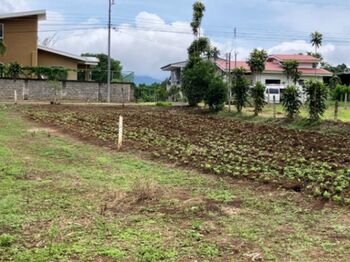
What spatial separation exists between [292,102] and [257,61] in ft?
90.5

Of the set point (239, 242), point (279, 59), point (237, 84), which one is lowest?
point (239, 242)

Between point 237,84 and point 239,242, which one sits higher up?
point 237,84

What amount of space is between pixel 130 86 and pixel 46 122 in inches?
977

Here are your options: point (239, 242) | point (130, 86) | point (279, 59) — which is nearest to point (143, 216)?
point (239, 242)

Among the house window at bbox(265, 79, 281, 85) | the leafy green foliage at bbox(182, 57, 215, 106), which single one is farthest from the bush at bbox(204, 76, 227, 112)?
the house window at bbox(265, 79, 281, 85)

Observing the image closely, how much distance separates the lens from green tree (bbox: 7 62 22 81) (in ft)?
133

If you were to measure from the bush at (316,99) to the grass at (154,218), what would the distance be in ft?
44.0

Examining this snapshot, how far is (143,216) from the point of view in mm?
6445

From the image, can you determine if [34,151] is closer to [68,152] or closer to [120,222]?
[68,152]

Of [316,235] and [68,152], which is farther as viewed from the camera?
[68,152]

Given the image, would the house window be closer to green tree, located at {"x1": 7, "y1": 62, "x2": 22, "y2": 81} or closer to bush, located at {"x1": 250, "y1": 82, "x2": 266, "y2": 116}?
green tree, located at {"x1": 7, "y1": 62, "x2": 22, "y2": 81}

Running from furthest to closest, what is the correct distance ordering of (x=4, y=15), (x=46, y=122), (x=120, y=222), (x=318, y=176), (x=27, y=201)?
(x=4, y=15) < (x=46, y=122) < (x=318, y=176) < (x=27, y=201) < (x=120, y=222)

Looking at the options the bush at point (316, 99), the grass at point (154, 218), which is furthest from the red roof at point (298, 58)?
the grass at point (154, 218)

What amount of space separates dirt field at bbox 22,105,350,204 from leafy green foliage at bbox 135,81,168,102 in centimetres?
3004
